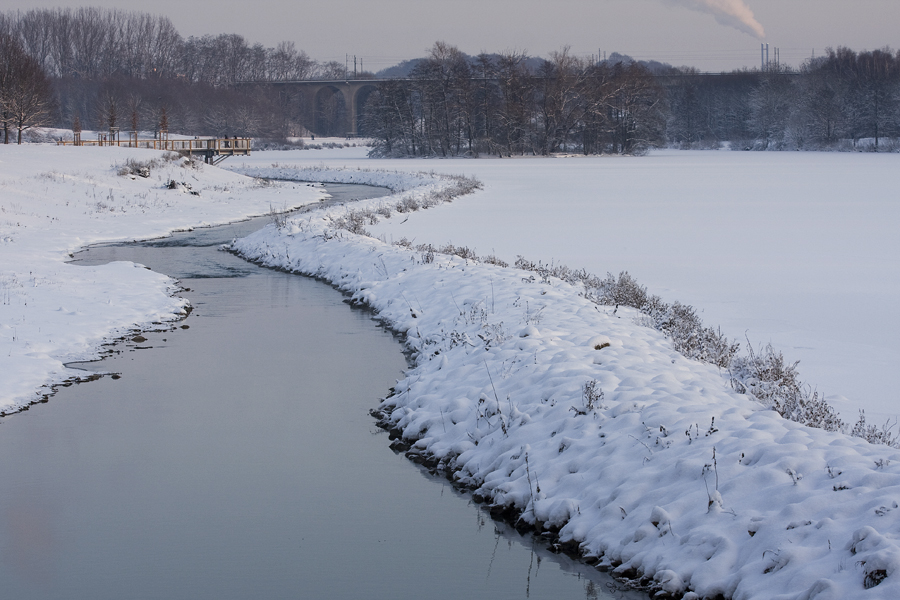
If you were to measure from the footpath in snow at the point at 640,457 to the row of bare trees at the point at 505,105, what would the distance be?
268 ft

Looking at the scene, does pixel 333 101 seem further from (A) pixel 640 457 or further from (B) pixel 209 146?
(A) pixel 640 457

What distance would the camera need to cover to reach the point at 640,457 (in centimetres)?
Result: 719

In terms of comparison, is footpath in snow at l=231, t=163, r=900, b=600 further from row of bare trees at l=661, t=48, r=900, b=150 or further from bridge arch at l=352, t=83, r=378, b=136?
bridge arch at l=352, t=83, r=378, b=136

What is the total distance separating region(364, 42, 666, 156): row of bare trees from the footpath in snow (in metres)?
81.7

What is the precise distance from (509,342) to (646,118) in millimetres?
88687

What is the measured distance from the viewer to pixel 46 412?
972 cm

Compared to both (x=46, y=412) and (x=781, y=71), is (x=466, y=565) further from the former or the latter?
(x=781, y=71)

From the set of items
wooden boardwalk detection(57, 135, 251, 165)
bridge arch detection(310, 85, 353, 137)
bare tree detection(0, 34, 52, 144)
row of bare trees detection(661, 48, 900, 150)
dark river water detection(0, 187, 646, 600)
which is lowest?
dark river water detection(0, 187, 646, 600)

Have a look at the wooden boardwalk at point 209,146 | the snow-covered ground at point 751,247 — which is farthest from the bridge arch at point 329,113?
the snow-covered ground at point 751,247

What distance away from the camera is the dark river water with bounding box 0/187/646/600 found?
20.2ft

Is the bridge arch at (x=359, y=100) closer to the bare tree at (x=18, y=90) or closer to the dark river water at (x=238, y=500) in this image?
the bare tree at (x=18, y=90)

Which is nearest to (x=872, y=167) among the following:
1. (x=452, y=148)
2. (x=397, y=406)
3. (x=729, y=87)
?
(x=452, y=148)

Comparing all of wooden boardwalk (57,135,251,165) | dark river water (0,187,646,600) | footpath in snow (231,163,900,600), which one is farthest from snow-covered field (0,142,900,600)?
wooden boardwalk (57,135,251,165)

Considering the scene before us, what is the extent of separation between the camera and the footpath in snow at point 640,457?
5.50 m
